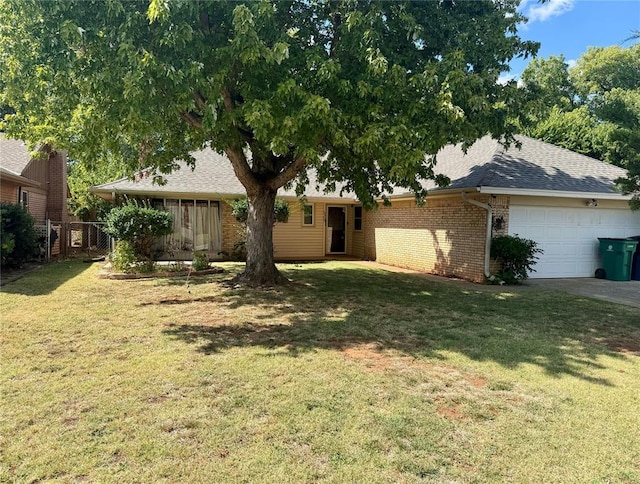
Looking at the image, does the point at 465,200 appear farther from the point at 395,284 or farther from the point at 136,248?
the point at 136,248

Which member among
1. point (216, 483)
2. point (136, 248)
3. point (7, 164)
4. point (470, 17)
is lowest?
point (216, 483)

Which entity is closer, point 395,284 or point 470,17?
point 470,17

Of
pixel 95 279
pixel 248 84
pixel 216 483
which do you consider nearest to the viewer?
pixel 216 483

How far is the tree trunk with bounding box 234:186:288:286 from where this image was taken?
10664 millimetres

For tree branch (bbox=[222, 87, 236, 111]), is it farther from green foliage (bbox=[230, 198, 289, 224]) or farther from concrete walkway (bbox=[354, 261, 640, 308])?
concrete walkway (bbox=[354, 261, 640, 308])

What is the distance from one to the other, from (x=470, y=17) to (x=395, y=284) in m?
6.28

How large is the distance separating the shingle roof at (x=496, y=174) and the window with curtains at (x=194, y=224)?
740mm

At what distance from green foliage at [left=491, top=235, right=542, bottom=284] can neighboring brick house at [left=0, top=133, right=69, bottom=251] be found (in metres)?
11.1

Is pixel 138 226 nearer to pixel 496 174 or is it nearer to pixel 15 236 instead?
pixel 15 236

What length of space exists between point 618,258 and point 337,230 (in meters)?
10.6

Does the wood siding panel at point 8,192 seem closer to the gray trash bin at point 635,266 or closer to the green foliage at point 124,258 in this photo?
the green foliage at point 124,258

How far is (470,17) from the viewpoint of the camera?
8.62 meters

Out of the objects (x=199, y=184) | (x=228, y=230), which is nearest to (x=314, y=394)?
(x=228, y=230)

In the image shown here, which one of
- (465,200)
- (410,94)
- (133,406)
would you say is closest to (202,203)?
(465,200)
